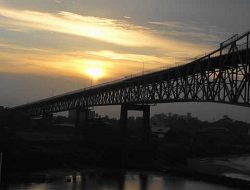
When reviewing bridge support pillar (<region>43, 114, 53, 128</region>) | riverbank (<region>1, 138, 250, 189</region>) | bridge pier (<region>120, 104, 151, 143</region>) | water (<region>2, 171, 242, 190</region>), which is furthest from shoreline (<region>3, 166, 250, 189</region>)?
bridge support pillar (<region>43, 114, 53, 128</region>)

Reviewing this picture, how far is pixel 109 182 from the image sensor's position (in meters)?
64.4

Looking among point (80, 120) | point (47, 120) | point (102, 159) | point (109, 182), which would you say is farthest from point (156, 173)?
point (47, 120)

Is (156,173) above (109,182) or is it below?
above

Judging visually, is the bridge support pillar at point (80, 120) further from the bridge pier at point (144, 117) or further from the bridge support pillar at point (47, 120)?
the bridge pier at point (144, 117)

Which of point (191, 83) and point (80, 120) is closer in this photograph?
point (191, 83)

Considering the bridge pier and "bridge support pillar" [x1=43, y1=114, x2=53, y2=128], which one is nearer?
the bridge pier

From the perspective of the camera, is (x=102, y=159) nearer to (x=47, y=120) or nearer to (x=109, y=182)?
(x=109, y=182)

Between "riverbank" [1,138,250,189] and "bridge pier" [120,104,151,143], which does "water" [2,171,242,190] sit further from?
"bridge pier" [120,104,151,143]

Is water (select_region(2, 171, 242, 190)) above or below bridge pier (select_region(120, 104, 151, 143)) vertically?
below

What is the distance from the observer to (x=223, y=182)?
6650 cm

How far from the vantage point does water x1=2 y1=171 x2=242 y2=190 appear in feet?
193

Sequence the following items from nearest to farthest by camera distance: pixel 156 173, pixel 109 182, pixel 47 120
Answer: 1. pixel 109 182
2. pixel 156 173
3. pixel 47 120

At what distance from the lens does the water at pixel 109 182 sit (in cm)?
5888

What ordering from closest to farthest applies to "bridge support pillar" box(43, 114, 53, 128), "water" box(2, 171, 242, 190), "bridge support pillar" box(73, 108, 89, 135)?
"water" box(2, 171, 242, 190), "bridge support pillar" box(73, 108, 89, 135), "bridge support pillar" box(43, 114, 53, 128)
